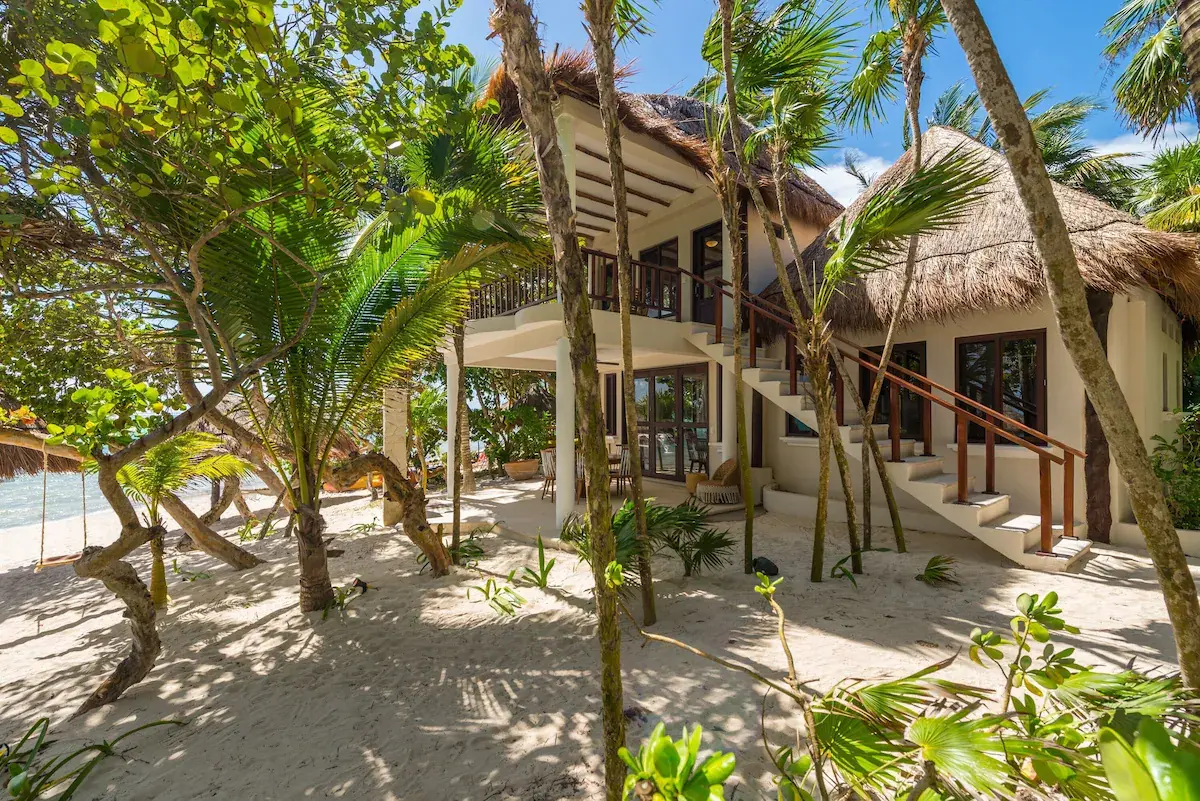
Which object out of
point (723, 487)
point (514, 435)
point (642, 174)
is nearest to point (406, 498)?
point (723, 487)

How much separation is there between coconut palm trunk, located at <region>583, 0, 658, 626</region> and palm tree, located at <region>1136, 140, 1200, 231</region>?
10045mm

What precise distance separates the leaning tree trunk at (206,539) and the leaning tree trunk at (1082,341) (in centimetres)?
730

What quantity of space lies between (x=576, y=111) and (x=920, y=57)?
11.8 ft

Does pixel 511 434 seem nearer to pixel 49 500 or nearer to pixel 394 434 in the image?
pixel 394 434

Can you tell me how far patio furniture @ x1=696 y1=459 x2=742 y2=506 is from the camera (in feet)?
24.4

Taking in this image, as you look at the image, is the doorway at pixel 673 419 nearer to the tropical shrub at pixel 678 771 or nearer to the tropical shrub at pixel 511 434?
the tropical shrub at pixel 511 434

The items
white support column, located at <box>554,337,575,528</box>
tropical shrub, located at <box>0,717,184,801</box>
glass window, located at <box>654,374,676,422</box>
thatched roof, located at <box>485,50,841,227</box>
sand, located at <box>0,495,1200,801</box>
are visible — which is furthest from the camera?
glass window, located at <box>654,374,676,422</box>

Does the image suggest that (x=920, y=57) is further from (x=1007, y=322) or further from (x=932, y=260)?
(x=1007, y=322)

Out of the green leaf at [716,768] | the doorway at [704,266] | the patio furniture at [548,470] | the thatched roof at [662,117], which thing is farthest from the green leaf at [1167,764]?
the doorway at [704,266]

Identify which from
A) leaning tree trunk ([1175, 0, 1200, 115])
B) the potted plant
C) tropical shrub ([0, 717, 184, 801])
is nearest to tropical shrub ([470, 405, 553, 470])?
the potted plant

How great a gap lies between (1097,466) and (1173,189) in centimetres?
872

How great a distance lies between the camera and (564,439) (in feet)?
21.0

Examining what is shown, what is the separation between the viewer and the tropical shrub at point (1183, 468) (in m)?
5.17

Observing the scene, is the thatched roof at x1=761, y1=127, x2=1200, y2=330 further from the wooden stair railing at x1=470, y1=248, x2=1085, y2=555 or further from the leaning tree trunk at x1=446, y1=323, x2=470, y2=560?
the leaning tree trunk at x1=446, y1=323, x2=470, y2=560
